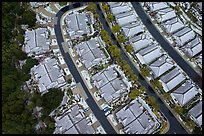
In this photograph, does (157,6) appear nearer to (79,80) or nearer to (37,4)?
(79,80)

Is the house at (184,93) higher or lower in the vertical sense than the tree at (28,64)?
lower

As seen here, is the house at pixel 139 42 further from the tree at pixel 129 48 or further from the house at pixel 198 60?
the house at pixel 198 60

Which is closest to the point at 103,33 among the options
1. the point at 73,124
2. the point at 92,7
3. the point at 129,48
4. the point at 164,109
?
the point at 129,48

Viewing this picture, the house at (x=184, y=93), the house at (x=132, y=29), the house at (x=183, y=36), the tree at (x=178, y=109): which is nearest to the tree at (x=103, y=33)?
the house at (x=132, y=29)

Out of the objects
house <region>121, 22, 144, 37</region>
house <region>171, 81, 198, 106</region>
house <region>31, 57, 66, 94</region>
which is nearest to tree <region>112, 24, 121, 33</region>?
house <region>121, 22, 144, 37</region>

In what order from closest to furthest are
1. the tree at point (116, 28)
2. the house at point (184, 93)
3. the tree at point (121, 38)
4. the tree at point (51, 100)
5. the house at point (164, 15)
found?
the tree at point (51, 100) < the house at point (184, 93) < the tree at point (121, 38) < the tree at point (116, 28) < the house at point (164, 15)

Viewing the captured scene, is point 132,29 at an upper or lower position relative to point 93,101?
upper
